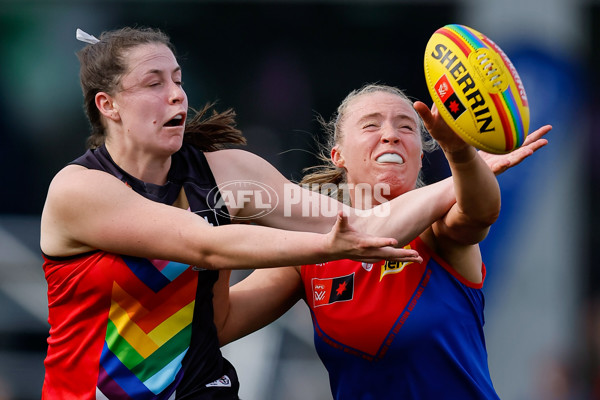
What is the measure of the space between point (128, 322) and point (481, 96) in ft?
4.95

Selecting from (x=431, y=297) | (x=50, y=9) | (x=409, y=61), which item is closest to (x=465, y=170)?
(x=431, y=297)

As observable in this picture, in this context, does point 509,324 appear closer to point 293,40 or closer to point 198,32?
point 293,40

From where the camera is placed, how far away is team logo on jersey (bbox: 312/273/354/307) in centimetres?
362

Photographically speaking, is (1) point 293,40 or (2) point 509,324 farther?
(1) point 293,40

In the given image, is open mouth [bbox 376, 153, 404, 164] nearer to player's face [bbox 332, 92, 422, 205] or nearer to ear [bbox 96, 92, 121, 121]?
player's face [bbox 332, 92, 422, 205]

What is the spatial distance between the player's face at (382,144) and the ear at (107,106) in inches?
41.7

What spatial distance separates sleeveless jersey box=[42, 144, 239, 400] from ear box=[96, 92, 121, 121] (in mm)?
139

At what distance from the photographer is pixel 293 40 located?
743cm

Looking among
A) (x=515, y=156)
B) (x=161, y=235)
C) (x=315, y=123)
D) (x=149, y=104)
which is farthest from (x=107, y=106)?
(x=315, y=123)

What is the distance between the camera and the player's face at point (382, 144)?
3.74 m

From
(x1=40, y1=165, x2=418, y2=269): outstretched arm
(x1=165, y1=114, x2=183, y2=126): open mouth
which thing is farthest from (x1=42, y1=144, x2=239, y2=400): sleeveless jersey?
(x1=165, y1=114, x2=183, y2=126): open mouth

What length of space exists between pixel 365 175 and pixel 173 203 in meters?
0.89

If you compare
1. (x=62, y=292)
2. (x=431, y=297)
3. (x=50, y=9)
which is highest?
(x=50, y=9)

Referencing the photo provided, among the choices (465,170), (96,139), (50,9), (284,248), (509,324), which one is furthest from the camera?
(50,9)
